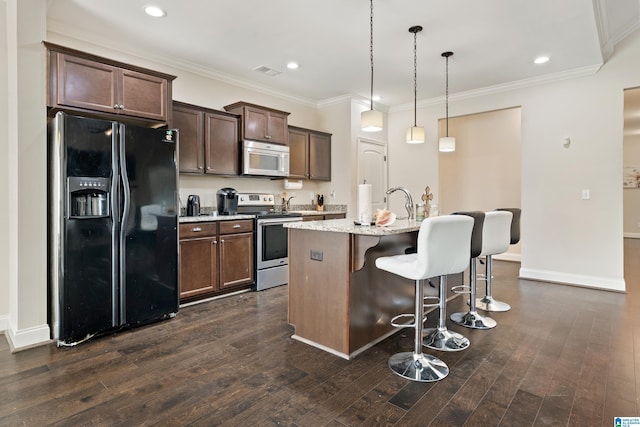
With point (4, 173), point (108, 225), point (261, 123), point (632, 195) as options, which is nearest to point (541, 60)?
point (261, 123)

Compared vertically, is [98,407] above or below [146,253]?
below

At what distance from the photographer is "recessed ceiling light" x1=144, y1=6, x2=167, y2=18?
2.96 metres

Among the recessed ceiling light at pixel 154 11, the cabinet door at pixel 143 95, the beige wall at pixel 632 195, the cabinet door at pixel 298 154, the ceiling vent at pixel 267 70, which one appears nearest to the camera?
the recessed ceiling light at pixel 154 11

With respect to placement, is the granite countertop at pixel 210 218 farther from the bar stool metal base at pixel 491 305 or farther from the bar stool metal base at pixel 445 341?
the bar stool metal base at pixel 491 305

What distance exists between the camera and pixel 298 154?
17.3ft

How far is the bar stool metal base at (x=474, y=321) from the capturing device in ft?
9.91

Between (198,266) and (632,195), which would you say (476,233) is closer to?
(198,266)

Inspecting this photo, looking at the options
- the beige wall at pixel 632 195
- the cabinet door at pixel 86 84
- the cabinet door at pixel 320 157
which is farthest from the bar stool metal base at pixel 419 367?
the beige wall at pixel 632 195

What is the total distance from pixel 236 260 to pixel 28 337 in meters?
1.92

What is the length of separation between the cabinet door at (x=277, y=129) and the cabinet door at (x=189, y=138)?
→ 0.95 meters

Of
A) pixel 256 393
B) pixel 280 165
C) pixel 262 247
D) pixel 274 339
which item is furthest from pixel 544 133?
pixel 256 393

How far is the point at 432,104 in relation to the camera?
5688mm

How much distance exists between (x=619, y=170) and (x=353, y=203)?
340cm

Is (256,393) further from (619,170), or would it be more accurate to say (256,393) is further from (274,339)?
(619,170)
